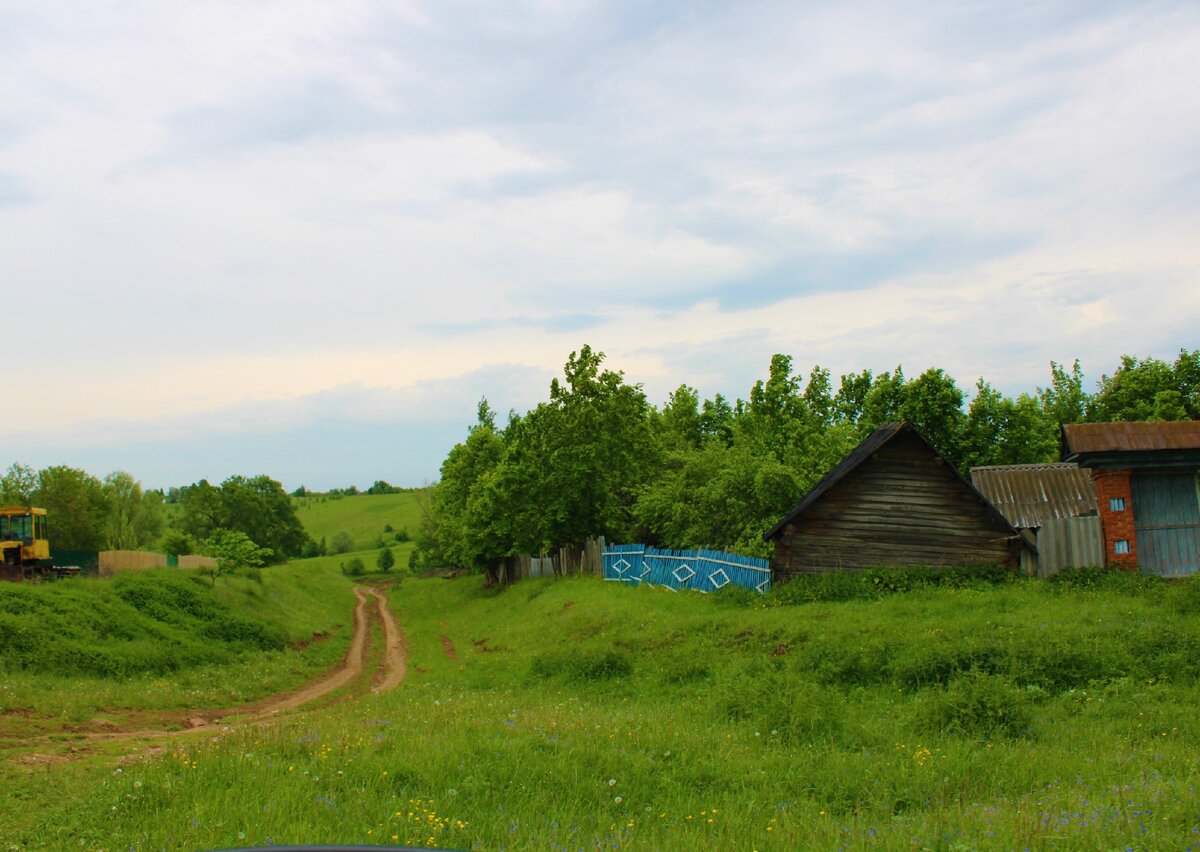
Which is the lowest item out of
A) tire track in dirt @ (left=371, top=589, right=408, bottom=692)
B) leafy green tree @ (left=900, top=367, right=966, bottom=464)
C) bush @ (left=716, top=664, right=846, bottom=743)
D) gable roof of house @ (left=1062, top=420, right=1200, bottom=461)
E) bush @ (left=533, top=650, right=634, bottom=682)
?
tire track in dirt @ (left=371, top=589, right=408, bottom=692)

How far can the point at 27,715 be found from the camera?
52.0ft

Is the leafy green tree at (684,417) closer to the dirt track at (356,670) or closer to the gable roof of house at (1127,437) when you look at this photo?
the dirt track at (356,670)

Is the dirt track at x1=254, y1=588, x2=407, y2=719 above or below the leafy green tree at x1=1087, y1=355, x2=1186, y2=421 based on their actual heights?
below

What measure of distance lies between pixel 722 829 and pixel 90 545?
69884 mm

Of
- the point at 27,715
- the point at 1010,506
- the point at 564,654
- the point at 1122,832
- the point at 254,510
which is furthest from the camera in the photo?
the point at 254,510

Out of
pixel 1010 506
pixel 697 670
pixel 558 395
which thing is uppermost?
pixel 558 395

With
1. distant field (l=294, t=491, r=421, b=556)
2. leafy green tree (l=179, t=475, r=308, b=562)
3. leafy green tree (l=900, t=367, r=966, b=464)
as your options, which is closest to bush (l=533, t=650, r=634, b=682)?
leafy green tree (l=900, t=367, r=966, b=464)

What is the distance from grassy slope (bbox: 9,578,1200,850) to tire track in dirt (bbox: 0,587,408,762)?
2.94m

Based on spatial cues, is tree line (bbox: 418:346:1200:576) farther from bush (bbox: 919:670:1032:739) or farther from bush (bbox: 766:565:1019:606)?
bush (bbox: 919:670:1032:739)

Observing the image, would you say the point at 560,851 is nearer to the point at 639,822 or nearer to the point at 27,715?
the point at 639,822

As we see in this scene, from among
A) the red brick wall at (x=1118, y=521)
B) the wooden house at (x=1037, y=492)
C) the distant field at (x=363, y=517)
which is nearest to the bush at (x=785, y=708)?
the red brick wall at (x=1118, y=521)

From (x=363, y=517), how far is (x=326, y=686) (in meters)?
127

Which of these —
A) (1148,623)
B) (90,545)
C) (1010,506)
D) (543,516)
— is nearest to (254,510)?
(90,545)

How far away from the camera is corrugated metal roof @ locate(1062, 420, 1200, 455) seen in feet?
71.1
